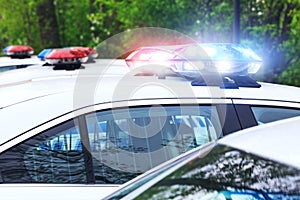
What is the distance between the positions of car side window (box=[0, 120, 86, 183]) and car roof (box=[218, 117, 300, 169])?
0.80 metres

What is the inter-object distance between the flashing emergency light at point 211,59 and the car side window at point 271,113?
15.1 inches

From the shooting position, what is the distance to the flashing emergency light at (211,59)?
2.70 m

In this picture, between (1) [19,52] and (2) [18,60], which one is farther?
(1) [19,52]

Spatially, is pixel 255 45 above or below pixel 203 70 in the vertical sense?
below

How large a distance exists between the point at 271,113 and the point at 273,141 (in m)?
0.83

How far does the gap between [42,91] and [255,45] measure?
267 inches

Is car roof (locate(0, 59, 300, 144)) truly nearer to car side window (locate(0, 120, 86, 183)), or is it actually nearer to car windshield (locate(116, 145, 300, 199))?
car side window (locate(0, 120, 86, 183))

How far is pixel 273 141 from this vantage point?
1616mm

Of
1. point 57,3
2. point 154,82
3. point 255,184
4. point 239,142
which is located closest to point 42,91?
point 154,82

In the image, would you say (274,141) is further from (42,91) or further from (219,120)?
(42,91)

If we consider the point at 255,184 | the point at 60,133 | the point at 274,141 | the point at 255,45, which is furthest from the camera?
the point at 255,45

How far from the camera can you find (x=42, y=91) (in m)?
2.62

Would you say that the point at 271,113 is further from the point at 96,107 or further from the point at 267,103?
the point at 96,107

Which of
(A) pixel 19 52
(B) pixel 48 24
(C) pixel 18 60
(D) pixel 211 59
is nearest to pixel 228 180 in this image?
(D) pixel 211 59
